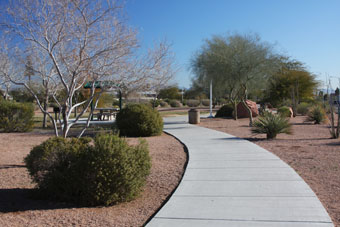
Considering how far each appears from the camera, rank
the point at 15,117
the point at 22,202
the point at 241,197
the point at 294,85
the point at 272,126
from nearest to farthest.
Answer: the point at 241,197 → the point at 22,202 → the point at 272,126 → the point at 15,117 → the point at 294,85

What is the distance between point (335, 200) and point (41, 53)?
26.6 feet

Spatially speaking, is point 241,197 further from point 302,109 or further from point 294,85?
point 294,85

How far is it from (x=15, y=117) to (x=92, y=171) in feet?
43.7

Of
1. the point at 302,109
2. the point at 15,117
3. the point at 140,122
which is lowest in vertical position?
the point at 140,122

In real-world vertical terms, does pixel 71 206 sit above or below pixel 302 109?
below

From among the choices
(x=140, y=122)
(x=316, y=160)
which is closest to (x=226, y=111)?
(x=140, y=122)

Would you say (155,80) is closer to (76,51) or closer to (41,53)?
(76,51)

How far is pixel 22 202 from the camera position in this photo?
5980 millimetres

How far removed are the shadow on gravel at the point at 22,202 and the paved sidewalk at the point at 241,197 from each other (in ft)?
5.99

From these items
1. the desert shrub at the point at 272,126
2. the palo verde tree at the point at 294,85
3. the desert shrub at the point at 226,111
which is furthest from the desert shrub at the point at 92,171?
the palo verde tree at the point at 294,85

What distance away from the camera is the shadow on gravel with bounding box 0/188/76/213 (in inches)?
223

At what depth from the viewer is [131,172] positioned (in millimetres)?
5754

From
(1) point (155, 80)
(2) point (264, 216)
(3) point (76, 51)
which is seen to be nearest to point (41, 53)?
(3) point (76, 51)

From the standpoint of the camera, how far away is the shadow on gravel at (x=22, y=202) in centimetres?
567
